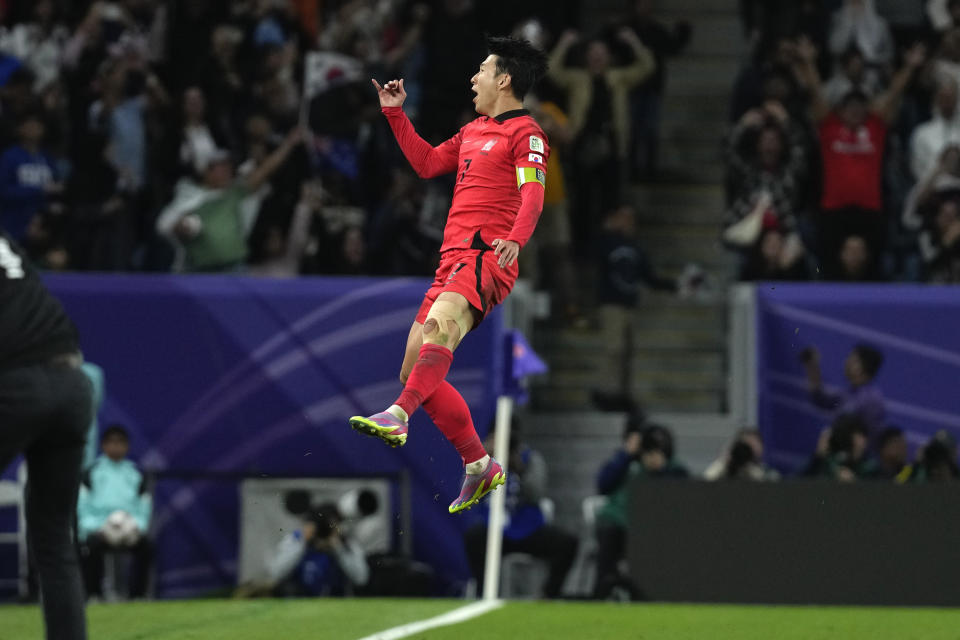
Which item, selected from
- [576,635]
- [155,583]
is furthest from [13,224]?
[576,635]

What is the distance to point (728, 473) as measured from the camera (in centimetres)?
1359

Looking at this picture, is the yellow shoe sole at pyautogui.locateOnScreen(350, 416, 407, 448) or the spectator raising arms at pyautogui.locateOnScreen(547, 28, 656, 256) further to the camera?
the spectator raising arms at pyautogui.locateOnScreen(547, 28, 656, 256)

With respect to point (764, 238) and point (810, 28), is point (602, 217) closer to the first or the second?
point (764, 238)

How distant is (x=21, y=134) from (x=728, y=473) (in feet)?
23.2

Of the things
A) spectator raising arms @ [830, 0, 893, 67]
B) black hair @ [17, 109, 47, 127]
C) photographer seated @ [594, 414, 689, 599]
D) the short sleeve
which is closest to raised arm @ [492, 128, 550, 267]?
the short sleeve

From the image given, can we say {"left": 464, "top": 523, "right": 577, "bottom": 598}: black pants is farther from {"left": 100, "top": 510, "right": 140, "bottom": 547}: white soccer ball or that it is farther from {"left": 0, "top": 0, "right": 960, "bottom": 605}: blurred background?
{"left": 100, "top": 510, "right": 140, "bottom": 547}: white soccer ball

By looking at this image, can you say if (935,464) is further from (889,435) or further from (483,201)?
(483,201)

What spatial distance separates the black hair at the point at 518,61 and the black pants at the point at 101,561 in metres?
7.21

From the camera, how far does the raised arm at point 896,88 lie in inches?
635

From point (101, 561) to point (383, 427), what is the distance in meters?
7.15

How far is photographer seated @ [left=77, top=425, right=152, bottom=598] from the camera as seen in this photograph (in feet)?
44.7

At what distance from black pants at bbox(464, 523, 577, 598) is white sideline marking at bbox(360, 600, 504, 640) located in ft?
4.45

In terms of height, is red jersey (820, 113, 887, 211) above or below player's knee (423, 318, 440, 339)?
above

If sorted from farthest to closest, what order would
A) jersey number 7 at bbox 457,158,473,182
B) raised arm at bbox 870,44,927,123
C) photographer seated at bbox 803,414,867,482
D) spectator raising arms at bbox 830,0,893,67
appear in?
spectator raising arms at bbox 830,0,893,67 < raised arm at bbox 870,44,927,123 < photographer seated at bbox 803,414,867,482 < jersey number 7 at bbox 457,158,473,182
